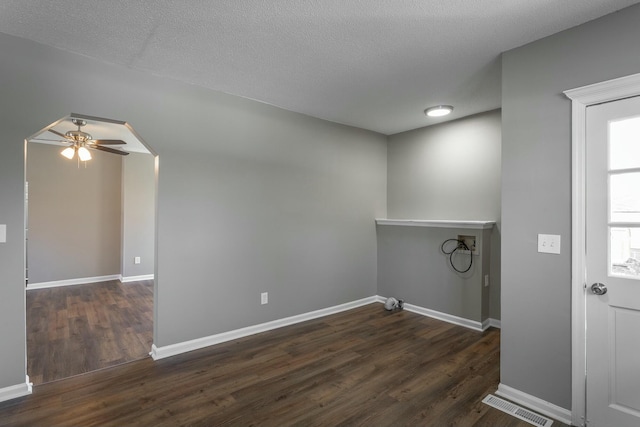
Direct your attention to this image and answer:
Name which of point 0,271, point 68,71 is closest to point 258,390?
point 0,271

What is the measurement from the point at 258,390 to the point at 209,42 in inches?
104

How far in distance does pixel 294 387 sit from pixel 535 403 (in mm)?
1733

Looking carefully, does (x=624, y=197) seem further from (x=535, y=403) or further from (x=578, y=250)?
(x=535, y=403)

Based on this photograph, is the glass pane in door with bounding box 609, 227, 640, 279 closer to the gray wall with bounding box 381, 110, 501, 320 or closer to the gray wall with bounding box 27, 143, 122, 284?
the gray wall with bounding box 381, 110, 501, 320

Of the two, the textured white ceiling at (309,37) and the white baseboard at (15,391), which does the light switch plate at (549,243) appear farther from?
the white baseboard at (15,391)

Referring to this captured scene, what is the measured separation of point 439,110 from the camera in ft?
12.0

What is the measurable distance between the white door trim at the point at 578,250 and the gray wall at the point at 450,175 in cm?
177

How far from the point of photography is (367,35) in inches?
86.1

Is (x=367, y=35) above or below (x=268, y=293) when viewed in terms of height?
above

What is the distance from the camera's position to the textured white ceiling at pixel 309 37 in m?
1.89

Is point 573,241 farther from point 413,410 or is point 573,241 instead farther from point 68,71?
point 68,71

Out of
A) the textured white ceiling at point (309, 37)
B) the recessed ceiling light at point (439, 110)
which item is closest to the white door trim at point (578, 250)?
the textured white ceiling at point (309, 37)

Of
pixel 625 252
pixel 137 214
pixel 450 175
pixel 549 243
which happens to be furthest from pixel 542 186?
pixel 137 214

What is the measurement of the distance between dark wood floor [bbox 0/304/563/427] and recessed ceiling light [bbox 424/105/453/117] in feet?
8.46
